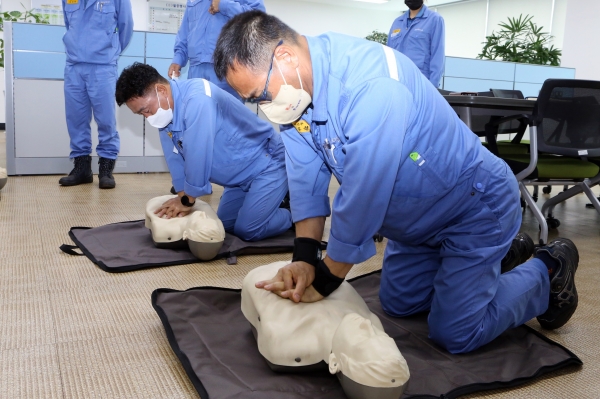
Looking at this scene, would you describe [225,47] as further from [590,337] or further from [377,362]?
[590,337]

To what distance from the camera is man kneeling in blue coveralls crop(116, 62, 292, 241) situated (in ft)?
6.70

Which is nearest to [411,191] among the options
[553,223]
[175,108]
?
[175,108]

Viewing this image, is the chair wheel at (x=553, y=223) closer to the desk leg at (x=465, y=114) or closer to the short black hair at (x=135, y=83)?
the desk leg at (x=465, y=114)

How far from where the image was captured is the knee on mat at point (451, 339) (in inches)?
49.8

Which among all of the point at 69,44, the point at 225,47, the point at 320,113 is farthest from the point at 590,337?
the point at 69,44

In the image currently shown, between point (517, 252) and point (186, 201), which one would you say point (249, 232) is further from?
point (517, 252)

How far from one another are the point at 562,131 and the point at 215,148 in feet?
5.28

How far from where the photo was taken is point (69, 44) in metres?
3.39

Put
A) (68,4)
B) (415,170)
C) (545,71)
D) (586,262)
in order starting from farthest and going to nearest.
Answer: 1. (545,71)
2. (68,4)
3. (586,262)
4. (415,170)

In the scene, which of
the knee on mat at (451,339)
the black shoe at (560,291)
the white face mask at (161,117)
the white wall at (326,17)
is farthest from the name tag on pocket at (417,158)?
the white wall at (326,17)

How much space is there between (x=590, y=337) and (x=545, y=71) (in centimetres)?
540

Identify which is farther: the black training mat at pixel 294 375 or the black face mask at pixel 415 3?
the black face mask at pixel 415 3

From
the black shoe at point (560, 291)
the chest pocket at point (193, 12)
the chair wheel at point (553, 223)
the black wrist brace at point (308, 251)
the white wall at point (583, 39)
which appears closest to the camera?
the black wrist brace at point (308, 251)

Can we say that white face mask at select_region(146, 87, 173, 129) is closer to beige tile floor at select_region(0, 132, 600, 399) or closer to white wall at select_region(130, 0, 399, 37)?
beige tile floor at select_region(0, 132, 600, 399)
